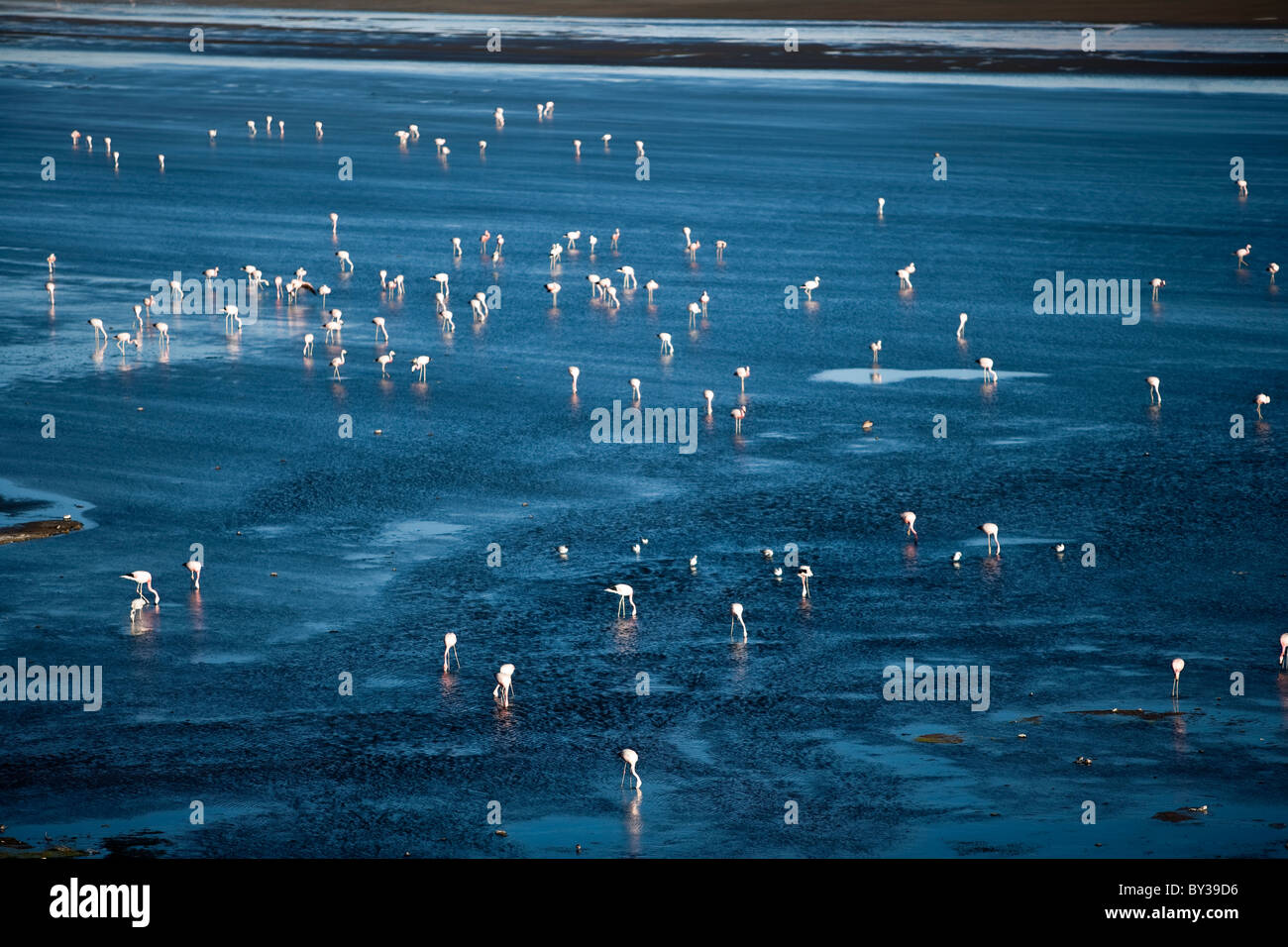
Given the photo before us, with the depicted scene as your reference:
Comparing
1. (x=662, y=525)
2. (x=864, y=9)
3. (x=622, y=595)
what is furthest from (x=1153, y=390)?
(x=864, y=9)

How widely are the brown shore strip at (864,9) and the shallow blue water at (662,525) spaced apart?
1757 inches

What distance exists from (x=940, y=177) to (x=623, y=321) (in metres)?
18.5

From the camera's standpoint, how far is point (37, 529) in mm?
25469

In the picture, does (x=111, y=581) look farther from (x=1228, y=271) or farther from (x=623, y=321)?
(x=1228, y=271)

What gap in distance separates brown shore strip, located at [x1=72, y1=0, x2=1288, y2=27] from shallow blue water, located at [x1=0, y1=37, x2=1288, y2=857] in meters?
44.6

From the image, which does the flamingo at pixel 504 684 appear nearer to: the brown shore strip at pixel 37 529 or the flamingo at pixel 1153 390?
the brown shore strip at pixel 37 529

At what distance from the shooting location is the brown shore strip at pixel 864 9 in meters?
92.8

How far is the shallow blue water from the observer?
1809cm

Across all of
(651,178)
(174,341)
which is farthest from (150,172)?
(174,341)

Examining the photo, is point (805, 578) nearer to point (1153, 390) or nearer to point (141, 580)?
point (141, 580)

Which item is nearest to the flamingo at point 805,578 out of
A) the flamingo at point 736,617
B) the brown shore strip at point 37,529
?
the flamingo at point 736,617

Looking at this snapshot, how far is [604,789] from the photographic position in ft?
59.5

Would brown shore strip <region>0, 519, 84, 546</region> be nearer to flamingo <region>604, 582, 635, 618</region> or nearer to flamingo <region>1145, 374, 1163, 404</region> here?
flamingo <region>604, 582, 635, 618</region>

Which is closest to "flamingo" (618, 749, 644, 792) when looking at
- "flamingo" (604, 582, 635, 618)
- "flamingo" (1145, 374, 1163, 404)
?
"flamingo" (604, 582, 635, 618)
